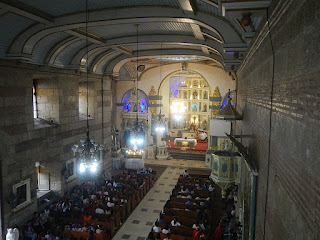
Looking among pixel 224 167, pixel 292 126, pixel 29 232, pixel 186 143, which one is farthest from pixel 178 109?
pixel 292 126

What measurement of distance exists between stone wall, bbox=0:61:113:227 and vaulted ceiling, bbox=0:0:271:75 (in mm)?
853

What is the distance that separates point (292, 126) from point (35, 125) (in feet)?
38.8

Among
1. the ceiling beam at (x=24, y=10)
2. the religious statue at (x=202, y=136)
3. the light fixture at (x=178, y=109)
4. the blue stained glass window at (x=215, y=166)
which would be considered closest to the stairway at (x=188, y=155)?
the religious statue at (x=202, y=136)

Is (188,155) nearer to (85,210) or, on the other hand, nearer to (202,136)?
(202,136)

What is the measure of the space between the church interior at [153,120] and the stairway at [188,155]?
254mm

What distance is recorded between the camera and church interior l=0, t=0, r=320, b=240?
2807 mm

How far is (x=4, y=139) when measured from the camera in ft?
32.5

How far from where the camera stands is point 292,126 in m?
2.77

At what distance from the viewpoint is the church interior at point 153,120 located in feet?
9.21

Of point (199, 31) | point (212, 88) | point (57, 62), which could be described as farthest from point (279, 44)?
point (212, 88)

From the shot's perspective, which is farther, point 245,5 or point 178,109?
point 178,109

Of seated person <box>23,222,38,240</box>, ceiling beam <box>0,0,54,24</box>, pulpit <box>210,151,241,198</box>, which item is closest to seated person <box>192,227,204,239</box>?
pulpit <box>210,151,241,198</box>

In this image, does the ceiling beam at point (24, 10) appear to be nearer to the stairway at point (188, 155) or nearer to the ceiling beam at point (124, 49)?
the ceiling beam at point (124, 49)

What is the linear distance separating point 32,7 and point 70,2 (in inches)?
47.4
